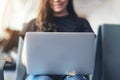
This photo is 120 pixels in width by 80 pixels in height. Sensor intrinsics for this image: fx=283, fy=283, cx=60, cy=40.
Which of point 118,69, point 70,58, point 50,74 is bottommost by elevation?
point 118,69

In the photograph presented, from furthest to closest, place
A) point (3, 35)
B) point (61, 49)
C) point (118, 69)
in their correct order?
point (3, 35), point (118, 69), point (61, 49)

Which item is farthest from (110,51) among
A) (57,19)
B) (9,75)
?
(9,75)

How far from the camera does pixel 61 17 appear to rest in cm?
216

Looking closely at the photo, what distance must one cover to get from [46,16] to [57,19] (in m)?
0.09

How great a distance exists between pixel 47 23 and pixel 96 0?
41 centimetres

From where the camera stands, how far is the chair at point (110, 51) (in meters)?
2.07

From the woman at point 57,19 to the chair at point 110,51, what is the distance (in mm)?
129

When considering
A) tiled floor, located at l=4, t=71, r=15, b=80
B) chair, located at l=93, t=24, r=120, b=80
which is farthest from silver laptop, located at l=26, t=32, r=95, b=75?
tiled floor, located at l=4, t=71, r=15, b=80

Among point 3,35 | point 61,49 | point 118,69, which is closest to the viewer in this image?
point 61,49

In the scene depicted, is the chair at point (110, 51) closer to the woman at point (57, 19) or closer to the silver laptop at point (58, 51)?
the woman at point (57, 19)

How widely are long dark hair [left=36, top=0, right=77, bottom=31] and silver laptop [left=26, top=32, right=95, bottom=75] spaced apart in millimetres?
409

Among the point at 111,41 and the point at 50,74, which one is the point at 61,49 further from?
the point at 111,41

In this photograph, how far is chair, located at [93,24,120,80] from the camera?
81.4 inches

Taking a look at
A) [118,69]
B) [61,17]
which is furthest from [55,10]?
[118,69]
